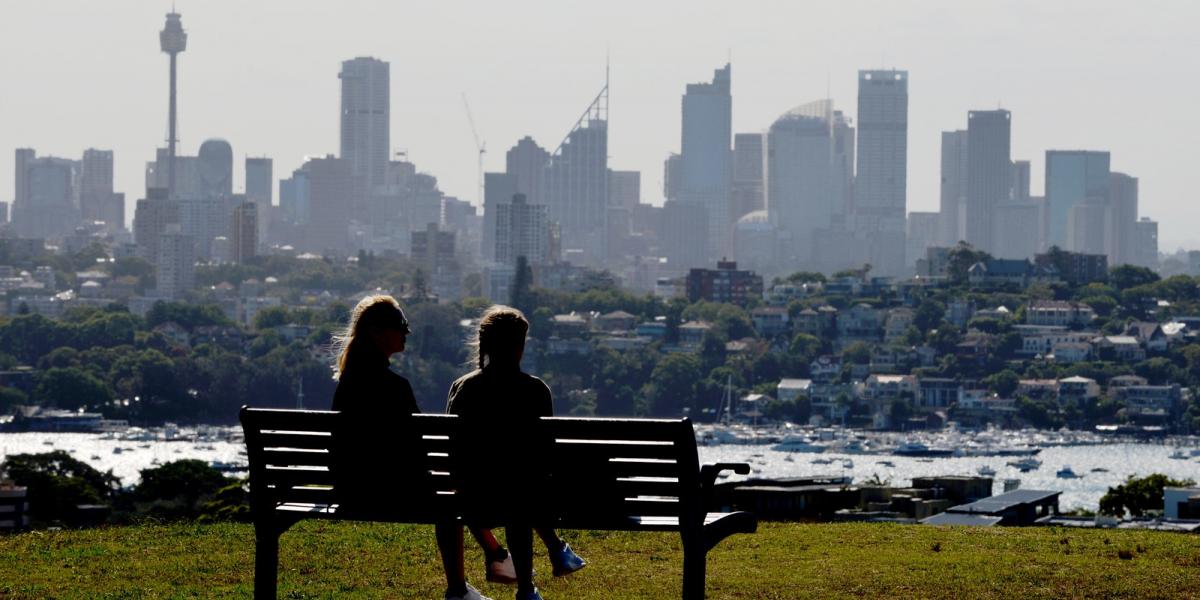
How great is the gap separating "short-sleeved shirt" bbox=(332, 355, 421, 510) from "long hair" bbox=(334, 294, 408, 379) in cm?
6

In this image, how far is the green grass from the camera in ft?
25.5

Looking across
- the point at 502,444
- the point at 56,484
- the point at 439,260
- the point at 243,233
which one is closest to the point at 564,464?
the point at 502,444

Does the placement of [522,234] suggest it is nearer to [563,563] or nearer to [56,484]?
[56,484]

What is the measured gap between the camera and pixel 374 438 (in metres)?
6.68

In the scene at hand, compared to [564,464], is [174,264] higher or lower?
higher

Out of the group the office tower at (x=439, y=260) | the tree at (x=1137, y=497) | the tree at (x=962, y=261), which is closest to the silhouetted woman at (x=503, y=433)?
the tree at (x=1137, y=497)

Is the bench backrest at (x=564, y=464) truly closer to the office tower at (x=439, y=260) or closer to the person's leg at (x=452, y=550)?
the person's leg at (x=452, y=550)

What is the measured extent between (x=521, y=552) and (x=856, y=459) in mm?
→ 74595

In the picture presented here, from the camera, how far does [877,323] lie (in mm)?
119312

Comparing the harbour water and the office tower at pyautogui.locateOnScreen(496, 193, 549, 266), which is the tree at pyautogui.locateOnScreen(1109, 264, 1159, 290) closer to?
the harbour water

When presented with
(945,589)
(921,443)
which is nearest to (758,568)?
(945,589)

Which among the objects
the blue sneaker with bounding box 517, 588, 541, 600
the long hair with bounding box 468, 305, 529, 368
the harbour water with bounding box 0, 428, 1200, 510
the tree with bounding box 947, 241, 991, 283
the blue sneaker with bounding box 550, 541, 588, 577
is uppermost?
the tree with bounding box 947, 241, 991, 283

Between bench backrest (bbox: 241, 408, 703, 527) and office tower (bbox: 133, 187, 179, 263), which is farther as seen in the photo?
office tower (bbox: 133, 187, 179, 263)

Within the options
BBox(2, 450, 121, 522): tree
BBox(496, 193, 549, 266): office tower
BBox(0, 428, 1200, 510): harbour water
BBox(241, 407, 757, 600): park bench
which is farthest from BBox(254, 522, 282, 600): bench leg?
BBox(496, 193, 549, 266): office tower
